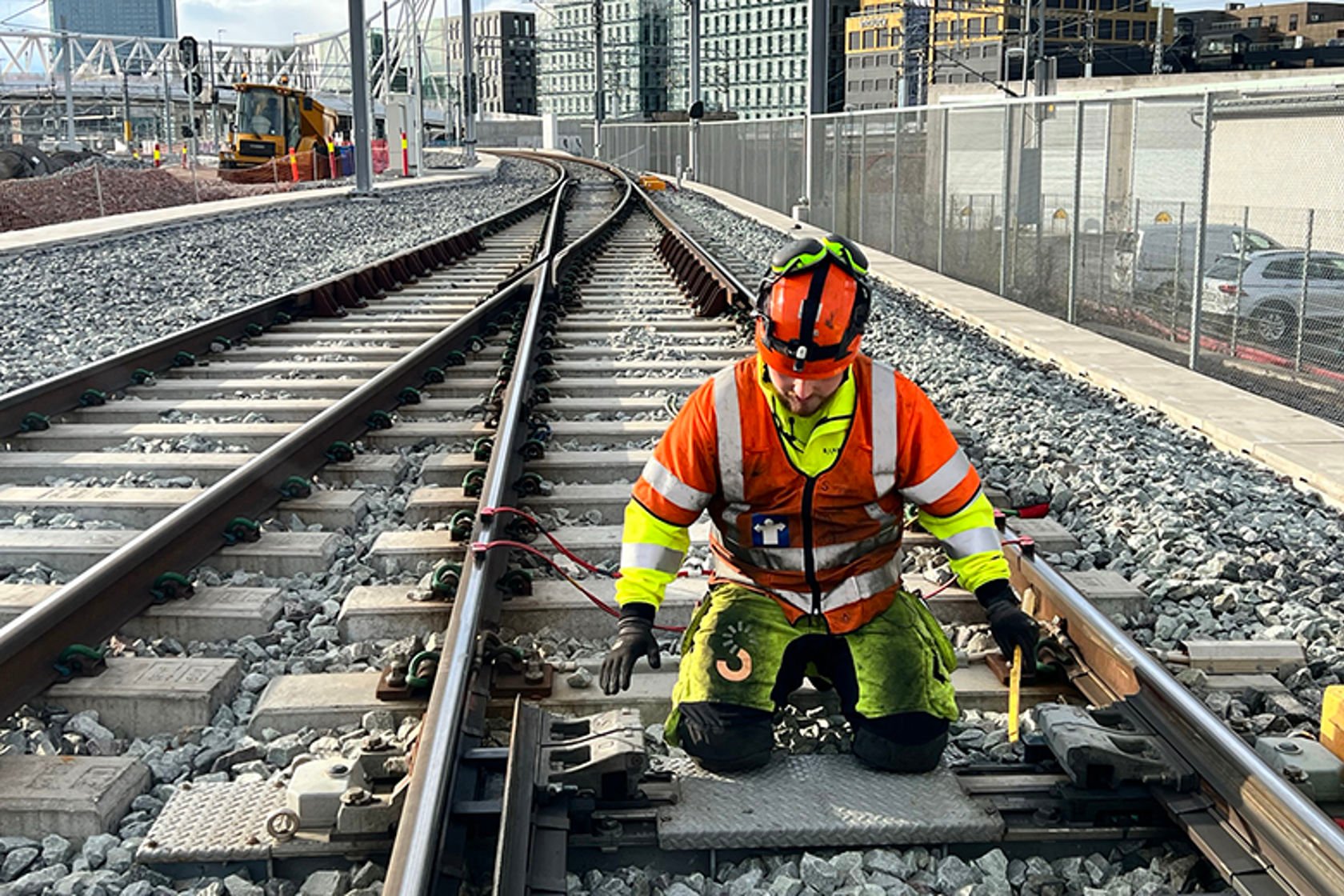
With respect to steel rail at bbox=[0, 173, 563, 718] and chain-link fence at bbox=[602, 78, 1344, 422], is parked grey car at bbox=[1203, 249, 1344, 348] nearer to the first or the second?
chain-link fence at bbox=[602, 78, 1344, 422]

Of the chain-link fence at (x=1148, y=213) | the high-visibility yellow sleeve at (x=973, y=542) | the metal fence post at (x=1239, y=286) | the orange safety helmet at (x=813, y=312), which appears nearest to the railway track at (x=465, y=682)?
the high-visibility yellow sleeve at (x=973, y=542)

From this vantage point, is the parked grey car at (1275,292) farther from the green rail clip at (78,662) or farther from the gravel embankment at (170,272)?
the green rail clip at (78,662)

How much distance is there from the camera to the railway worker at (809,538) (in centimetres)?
338

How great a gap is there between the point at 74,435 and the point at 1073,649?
528 centimetres

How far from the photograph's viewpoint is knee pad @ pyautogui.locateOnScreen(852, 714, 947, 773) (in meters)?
3.41

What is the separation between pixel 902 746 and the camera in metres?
3.41

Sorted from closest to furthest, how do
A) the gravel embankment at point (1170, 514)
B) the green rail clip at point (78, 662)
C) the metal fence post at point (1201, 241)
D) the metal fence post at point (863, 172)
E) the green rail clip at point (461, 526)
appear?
the green rail clip at point (78, 662)
the gravel embankment at point (1170, 514)
the green rail clip at point (461, 526)
the metal fence post at point (1201, 241)
the metal fence post at point (863, 172)

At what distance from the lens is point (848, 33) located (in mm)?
104625

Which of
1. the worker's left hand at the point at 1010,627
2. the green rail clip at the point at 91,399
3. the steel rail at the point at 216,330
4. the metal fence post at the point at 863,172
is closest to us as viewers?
the worker's left hand at the point at 1010,627

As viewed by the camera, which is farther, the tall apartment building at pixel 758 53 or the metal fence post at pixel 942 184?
the tall apartment building at pixel 758 53

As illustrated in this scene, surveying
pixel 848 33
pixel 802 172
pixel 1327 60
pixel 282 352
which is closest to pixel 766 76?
pixel 848 33

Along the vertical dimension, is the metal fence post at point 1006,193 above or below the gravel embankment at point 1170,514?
above

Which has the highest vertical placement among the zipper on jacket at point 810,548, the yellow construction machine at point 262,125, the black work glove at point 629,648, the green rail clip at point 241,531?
the yellow construction machine at point 262,125

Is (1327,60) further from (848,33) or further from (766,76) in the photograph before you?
(766,76)
